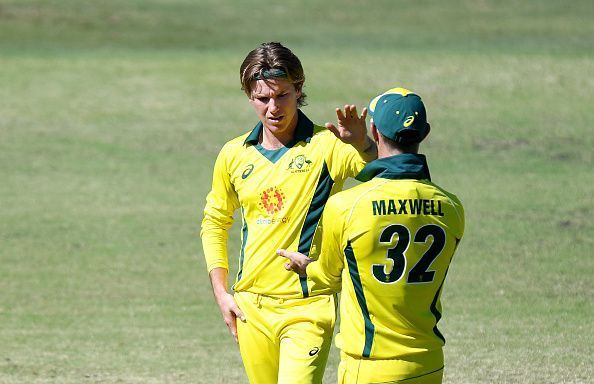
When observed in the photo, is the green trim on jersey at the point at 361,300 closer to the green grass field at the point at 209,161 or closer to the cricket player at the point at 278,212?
the cricket player at the point at 278,212

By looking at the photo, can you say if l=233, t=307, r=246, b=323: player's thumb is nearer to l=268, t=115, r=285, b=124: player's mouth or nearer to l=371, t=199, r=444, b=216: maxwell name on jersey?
l=268, t=115, r=285, b=124: player's mouth

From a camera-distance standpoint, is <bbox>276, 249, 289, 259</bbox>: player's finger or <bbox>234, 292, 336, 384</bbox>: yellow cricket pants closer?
<bbox>276, 249, 289, 259</bbox>: player's finger

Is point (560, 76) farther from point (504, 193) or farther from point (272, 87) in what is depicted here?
point (272, 87)

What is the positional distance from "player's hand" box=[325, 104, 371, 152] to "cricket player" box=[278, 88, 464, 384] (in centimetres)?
41

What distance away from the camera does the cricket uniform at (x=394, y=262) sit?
17.1 ft

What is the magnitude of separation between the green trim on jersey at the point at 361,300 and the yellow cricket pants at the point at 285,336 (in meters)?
0.79


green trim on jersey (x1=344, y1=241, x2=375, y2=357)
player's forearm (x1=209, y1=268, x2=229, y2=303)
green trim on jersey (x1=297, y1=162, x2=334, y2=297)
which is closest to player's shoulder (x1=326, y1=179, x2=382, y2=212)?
green trim on jersey (x1=344, y1=241, x2=375, y2=357)

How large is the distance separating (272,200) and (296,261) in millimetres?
630

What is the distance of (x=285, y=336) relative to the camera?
6.18 metres

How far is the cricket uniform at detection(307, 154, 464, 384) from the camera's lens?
205 inches

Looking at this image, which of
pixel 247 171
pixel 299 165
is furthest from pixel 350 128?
pixel 247 171

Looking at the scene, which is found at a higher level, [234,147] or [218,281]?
[234,147]

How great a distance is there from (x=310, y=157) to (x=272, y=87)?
42 centimetres

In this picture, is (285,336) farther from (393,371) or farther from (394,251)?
(394,251)
